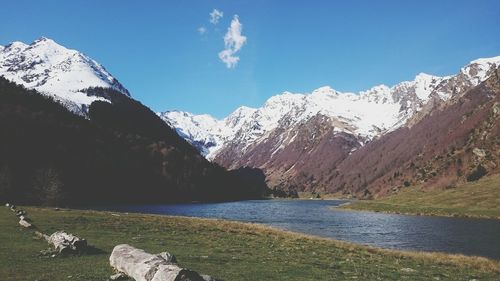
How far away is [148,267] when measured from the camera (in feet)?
82.7

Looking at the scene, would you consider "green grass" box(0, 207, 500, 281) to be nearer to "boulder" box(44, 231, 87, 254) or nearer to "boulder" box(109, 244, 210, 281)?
"boulder" box(109, 244, 210, 281)

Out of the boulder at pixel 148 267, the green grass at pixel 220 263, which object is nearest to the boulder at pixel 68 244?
the green grass at pixel 220 263

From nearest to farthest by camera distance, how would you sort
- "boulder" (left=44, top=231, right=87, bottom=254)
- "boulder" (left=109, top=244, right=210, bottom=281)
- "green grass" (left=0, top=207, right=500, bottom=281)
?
1. "boulder" (left=109, top=244, right=210, bottom=281)
2. "green grass" (left=0, top=207, right=500, bottom=281)
3. "boulder" (left=44, top=231, right=87, bottom=254)

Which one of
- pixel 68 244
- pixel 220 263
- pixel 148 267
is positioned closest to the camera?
pixel 148 267

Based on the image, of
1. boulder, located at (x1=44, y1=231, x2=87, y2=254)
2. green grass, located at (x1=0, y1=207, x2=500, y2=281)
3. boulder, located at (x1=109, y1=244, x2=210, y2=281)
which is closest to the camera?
boulder, located at (x1=109, y1=244, x2=210, y2=281)

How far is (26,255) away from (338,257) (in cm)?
2917

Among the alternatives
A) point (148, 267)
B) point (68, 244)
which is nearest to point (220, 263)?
point (148, 267)

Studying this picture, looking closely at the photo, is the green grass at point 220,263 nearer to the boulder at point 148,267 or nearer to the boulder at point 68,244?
the boulder at point 148,267

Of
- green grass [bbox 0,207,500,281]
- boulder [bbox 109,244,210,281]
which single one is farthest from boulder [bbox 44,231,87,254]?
boulder [bbox 109,244,210,281]

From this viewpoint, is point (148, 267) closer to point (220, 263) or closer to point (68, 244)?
point (220, 263)

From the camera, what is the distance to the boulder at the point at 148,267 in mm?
22422

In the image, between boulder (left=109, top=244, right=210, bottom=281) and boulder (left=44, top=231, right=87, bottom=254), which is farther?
boulder (left=44, top=231, right=87, bottom=254)

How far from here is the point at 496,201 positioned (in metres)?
183

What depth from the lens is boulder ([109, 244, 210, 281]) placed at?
22422mm
